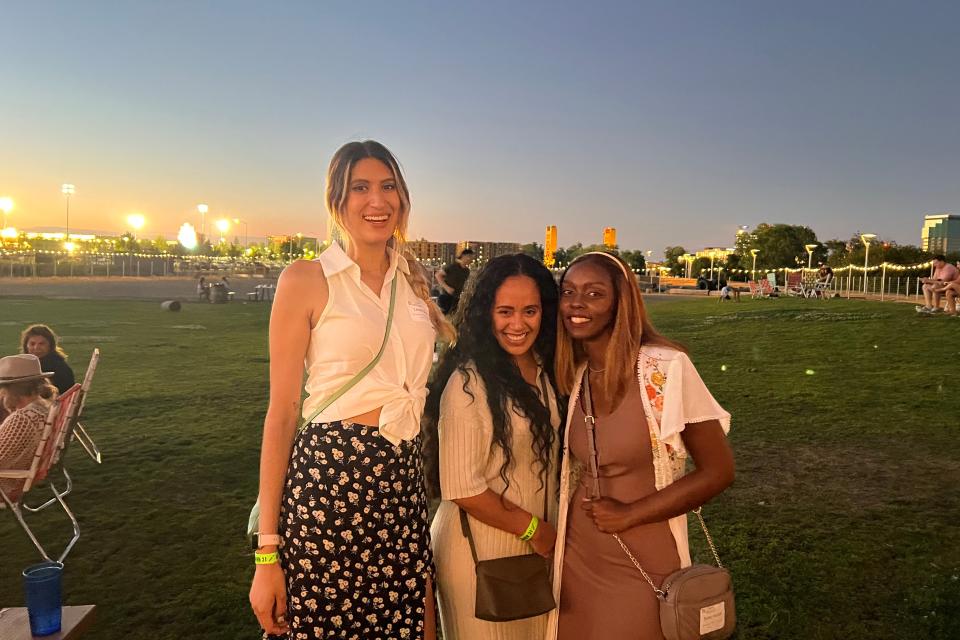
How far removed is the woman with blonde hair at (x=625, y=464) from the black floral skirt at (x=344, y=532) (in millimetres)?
543

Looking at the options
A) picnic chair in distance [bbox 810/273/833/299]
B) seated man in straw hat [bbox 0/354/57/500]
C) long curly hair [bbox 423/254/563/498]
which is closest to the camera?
long curly hair [bbox 423/254/563/498]

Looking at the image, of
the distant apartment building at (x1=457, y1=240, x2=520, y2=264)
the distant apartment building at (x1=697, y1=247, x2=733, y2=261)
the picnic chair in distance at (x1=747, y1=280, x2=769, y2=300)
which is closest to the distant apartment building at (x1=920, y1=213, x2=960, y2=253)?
the distant apartment building at (x1=697, y1=247, x2=733, y2=261)

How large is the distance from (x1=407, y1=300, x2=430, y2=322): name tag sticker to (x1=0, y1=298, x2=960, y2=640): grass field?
2485mm

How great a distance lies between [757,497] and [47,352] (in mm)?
6829

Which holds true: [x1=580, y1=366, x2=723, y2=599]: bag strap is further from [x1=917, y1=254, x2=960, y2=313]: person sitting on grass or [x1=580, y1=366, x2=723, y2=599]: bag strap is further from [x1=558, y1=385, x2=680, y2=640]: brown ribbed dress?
[x1=917, y1=254, x2=960, y2=313]: person sitting on grass

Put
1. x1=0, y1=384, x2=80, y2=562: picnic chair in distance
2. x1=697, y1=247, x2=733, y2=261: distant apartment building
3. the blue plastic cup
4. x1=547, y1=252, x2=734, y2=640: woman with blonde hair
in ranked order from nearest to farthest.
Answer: x1=547, y1=252, x2=734, y2=640: woman with blonde hair
the blue plastic cup
x1=0, y1=384, x2=80, y2=562: picnic chair in distance
x1=697, y1=247, x2=733, y2=261: distant apartment building

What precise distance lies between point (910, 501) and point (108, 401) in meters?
9.20

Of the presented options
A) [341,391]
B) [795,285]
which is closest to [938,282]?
[795,285]

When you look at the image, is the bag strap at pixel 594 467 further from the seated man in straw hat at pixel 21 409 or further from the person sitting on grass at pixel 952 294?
the person sitting on grass at pixel 952 294

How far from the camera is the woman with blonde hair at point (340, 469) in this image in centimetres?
203

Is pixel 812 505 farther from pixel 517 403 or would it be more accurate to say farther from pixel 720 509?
pixel 517 403

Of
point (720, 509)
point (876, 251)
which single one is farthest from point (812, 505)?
point (876, 251)

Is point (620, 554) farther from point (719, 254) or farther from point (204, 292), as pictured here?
point (719, 254)

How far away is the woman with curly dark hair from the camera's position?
2.14 meters
